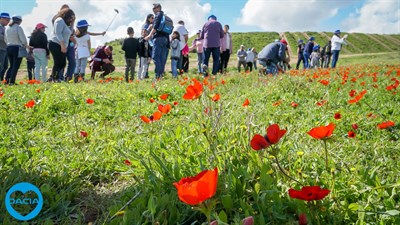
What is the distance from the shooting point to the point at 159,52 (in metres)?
7.28

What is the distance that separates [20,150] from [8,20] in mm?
6324

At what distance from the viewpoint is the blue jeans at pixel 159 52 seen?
7176 millimetres

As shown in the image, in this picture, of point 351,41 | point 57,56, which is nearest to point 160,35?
point 57,56

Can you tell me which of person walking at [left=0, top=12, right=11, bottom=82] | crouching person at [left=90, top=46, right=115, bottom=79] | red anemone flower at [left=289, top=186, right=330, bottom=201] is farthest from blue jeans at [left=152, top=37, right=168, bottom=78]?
red anemone flower at [left=289, top=186, right=330, bottom=201]

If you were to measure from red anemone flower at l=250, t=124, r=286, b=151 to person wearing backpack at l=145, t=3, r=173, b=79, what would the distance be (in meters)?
5.95

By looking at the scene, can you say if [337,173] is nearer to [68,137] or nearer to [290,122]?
[290,122]

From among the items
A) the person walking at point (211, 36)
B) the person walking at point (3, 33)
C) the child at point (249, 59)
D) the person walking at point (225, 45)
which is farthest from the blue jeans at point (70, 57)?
the child at point (249, 59)

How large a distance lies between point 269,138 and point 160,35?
6322 millimetres

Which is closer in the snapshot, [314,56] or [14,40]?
[14,40]

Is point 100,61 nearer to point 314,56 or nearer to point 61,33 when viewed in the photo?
point 61,33

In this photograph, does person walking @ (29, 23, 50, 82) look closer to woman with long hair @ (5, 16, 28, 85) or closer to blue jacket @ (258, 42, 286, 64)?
woman with long hair @ (5, 16, 28, 85)

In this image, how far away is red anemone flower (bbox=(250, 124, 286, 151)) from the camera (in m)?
1.17

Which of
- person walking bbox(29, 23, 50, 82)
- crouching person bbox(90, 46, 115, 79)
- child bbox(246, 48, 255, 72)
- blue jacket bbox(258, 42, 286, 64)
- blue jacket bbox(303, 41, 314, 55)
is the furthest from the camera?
child bbox(246, 48, 255, 72)

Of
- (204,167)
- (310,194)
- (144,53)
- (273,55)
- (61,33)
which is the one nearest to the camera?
(310,194)
